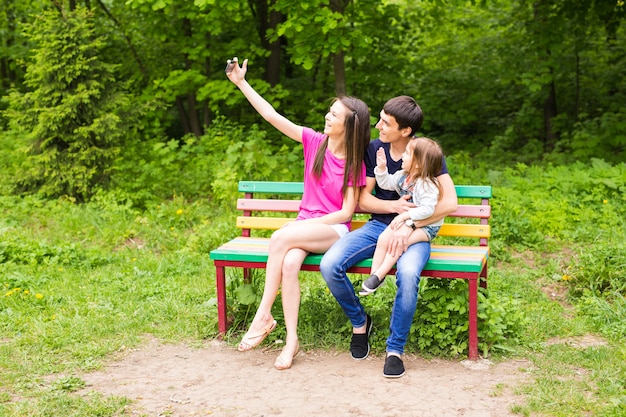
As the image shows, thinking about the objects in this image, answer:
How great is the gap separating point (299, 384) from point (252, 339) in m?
0.46

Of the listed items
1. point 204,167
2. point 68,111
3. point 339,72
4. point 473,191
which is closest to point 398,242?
point 473,191

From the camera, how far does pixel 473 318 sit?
13.8 feet

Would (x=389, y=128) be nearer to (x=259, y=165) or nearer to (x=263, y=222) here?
(x=263, y=222)

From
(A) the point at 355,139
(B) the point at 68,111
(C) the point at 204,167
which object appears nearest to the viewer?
(A) the point at 355,139

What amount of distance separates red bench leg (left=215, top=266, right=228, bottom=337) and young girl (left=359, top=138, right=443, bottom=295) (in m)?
0.99

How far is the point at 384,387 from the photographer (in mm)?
3896

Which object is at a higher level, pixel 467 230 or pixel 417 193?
pixel 417 193

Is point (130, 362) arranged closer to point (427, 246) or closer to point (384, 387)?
point (384, 387)

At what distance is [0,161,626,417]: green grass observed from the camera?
3.92 meters

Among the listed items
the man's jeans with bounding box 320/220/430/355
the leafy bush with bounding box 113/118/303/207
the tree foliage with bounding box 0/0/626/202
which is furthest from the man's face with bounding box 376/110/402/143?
the tree foliage with bounding box 0/0/626/202

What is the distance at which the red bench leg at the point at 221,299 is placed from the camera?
15.2 feet

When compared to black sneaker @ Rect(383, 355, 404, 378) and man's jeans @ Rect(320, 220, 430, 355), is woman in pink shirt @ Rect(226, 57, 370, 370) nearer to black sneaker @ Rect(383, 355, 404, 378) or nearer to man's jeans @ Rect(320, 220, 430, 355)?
man's jeans @ Rect(320, 220, 430, 355)

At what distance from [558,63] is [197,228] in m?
5.50

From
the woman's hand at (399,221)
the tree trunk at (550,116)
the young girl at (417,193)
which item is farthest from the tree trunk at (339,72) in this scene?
the woman's hand at (399,221)
